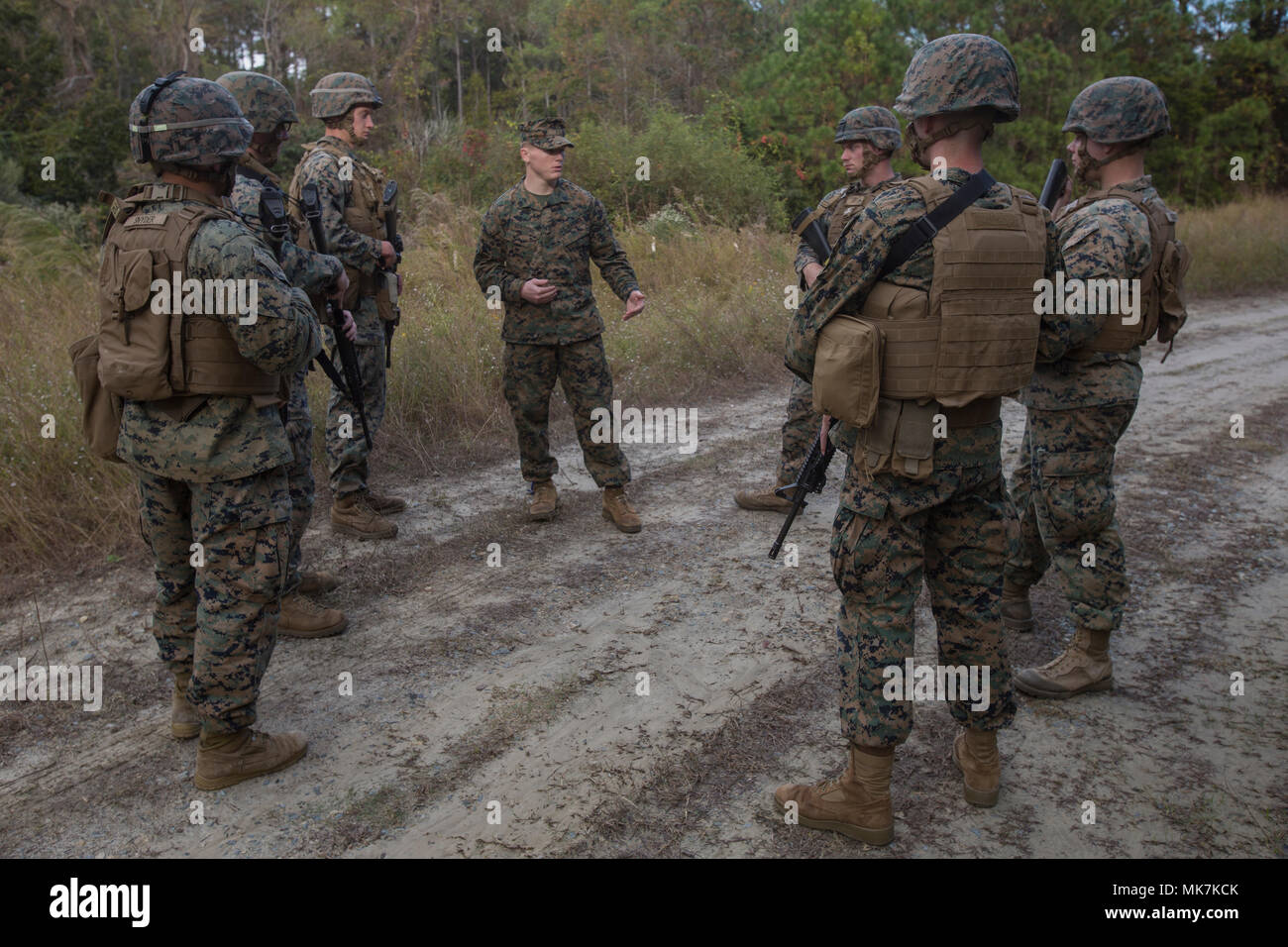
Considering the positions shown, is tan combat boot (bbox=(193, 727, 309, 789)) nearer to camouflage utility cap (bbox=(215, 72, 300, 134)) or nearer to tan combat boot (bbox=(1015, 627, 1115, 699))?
camouflage utility cap (bbox=(215, 72, 300, 134))

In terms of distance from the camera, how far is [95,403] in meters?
→ 3.04

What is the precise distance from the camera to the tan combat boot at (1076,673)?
3.54m

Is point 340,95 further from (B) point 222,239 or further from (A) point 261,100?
(B) point 222,239

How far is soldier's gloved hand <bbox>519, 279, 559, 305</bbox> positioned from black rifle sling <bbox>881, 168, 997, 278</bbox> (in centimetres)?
276

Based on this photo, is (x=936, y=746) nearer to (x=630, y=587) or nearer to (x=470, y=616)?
(x=630, y=587)

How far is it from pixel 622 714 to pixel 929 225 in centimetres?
198

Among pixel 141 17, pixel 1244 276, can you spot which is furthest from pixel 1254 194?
pixel 141 17

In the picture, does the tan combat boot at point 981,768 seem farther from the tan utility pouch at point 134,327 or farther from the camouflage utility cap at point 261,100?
the camouflage utility cap at point 261,100

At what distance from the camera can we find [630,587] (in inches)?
176

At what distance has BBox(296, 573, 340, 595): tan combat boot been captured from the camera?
4.31 meters

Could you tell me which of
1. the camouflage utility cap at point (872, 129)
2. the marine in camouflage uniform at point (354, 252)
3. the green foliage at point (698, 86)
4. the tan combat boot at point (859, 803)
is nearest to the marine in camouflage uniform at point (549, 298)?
the marine in camouflage uniform at point (354, 252)

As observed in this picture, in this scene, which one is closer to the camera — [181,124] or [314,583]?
[181,124]

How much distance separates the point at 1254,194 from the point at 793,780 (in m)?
18.7

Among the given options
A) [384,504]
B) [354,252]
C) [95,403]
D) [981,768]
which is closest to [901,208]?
[981,768]
